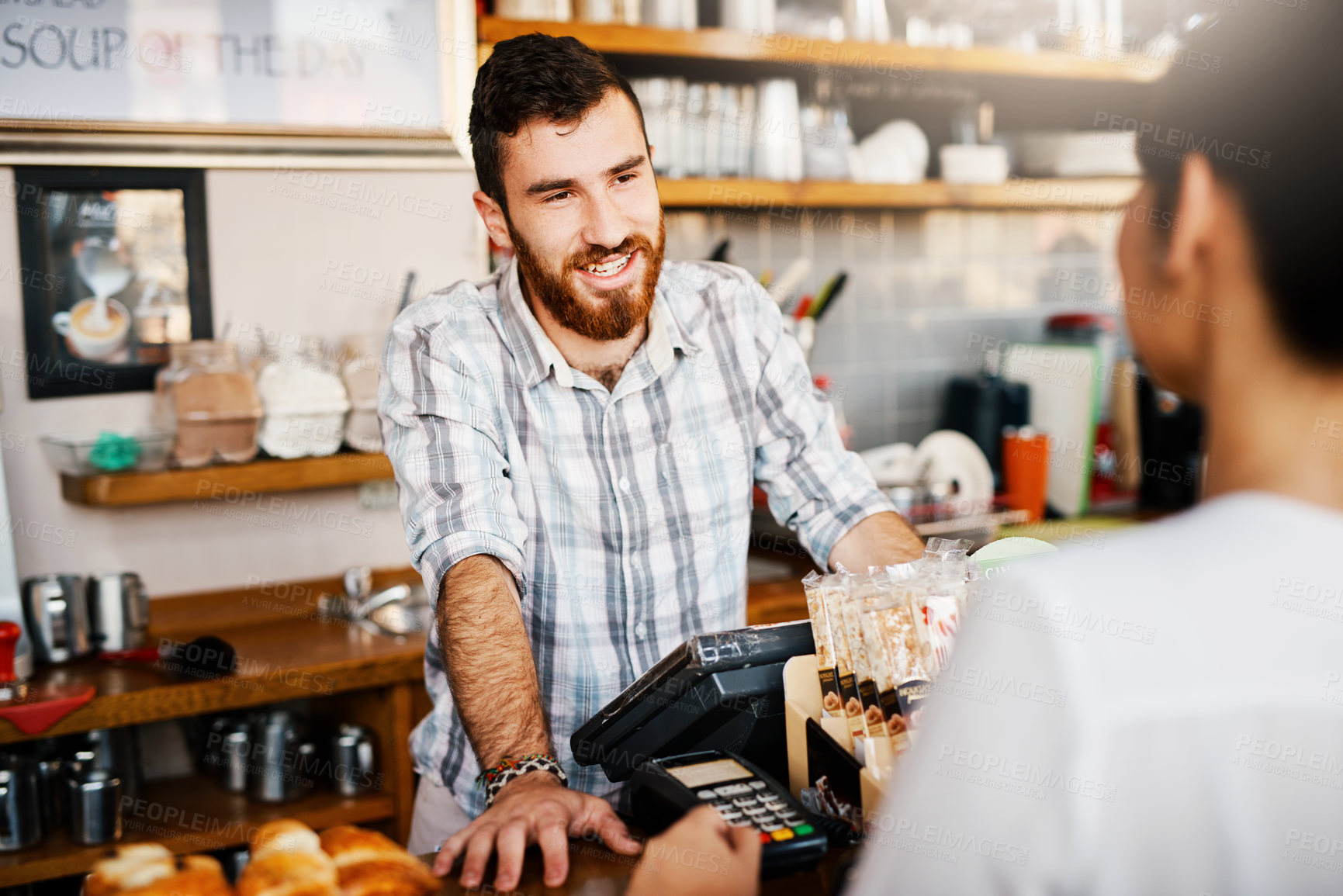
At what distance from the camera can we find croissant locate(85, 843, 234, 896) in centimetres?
84

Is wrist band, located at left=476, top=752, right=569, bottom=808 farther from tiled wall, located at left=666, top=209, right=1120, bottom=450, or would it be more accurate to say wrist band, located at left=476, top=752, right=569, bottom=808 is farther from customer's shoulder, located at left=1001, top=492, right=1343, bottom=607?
tiled wall, located at left=666, top=209, right=1120, bottom=450

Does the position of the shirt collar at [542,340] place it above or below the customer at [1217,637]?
above

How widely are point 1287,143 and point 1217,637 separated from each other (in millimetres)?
234

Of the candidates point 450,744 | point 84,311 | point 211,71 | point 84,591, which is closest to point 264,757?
point 84,591

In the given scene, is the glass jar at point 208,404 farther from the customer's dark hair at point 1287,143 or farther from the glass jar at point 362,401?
the customer's dark hair at point 1287,143

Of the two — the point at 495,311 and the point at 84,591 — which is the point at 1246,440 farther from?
the point at 84,591

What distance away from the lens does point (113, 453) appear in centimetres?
214

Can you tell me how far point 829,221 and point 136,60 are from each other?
1776mm

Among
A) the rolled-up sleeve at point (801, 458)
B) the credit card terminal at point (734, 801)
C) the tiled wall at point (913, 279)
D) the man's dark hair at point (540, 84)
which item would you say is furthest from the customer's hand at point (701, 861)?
the tiled wall at point (913, 279)

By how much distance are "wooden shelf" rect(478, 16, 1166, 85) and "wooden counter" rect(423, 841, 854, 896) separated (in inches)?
72.3

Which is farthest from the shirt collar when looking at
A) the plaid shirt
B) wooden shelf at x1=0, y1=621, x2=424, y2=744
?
wooden shelf at x1=0, y1=621, x2=424, y2=744

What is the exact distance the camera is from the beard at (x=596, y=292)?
4.84 ft

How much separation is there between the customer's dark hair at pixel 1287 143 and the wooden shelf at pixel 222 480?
197cm

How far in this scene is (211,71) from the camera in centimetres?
227
